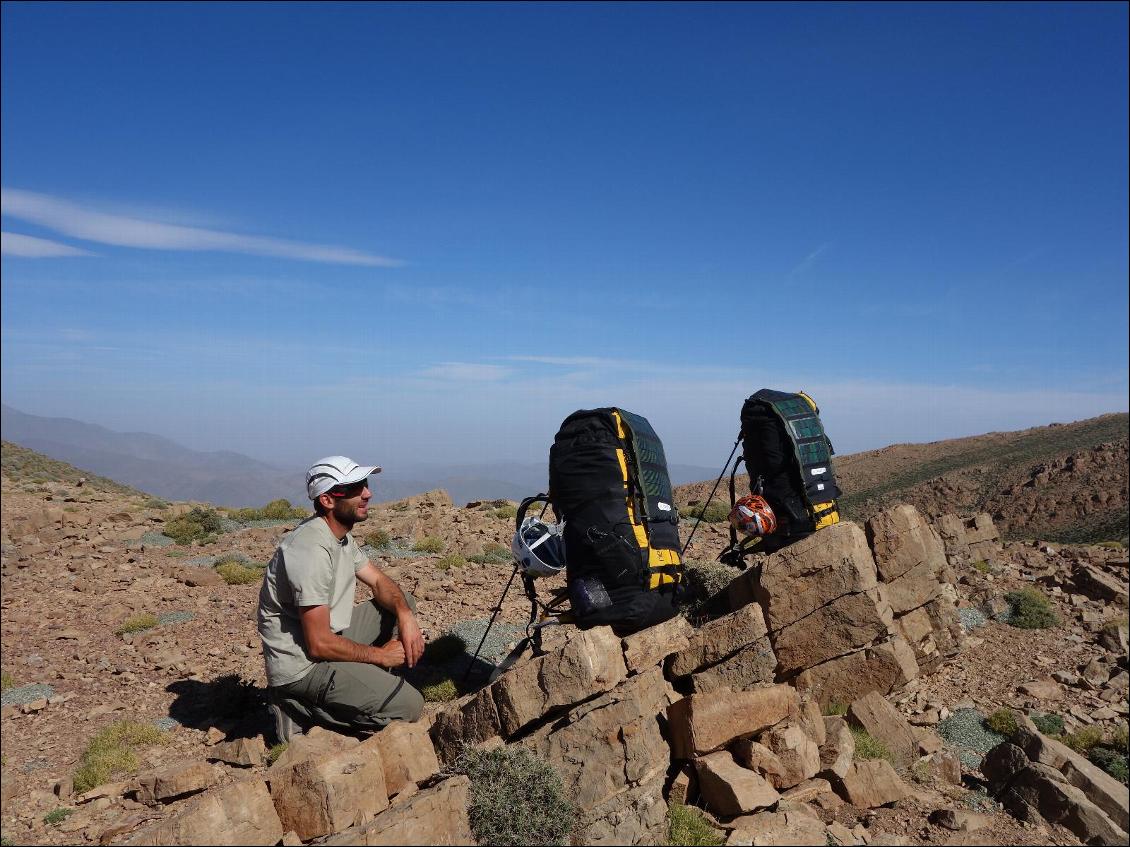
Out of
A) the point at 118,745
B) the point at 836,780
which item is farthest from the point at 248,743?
the point at 836,780

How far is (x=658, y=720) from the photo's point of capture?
5734mm

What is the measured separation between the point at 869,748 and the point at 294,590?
5272 mm

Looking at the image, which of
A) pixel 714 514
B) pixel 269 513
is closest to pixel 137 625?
pixel 269 513

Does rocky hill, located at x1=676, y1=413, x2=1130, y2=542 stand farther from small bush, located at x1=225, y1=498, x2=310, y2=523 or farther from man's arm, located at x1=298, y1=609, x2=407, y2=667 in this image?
man's arm, located at x1=298, y1=609, x2=407, y2=667

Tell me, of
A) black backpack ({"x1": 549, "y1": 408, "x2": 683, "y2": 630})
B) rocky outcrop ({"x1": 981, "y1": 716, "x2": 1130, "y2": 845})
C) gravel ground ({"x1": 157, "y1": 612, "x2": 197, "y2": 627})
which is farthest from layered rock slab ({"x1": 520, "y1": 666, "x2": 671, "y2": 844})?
gravel ground ({"x1": 157, "y1": 612, "x2": 197, "y2": 627})

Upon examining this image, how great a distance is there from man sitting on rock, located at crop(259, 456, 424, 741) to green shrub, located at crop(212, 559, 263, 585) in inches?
256

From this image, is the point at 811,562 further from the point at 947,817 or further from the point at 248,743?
the point at 248,743

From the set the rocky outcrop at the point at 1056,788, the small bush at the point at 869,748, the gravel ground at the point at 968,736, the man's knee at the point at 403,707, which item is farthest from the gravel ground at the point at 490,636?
the rocky outcrop at the point at 1056,788

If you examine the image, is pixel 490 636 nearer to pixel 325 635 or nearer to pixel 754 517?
pixel 325 635

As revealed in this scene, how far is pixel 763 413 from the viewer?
→ 838 cm

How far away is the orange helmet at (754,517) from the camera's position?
27.0 ft

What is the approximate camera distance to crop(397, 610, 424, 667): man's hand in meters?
6.54

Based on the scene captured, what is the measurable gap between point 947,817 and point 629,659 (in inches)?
107

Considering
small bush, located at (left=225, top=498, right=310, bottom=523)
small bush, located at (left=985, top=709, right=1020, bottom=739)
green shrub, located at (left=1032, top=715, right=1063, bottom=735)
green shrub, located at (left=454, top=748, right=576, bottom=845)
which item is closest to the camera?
Answer: green shrub, located at (left=454, top=748, right=576, bottom=845)
